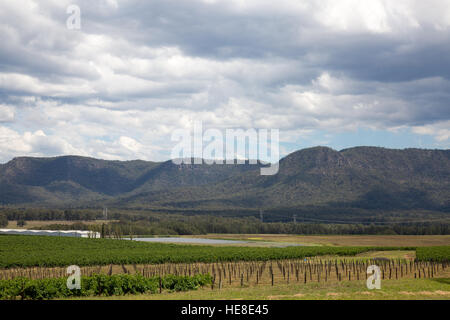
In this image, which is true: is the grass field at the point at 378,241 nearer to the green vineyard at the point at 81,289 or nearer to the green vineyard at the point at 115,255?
the green vineyard at the point at 115,255

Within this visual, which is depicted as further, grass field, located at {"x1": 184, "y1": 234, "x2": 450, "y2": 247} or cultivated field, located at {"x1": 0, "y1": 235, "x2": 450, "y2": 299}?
grass field, located at {"x1": 184, "y1": 234, "x2": 450, "y2": 247}

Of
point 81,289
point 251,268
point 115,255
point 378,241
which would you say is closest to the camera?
point 81,289

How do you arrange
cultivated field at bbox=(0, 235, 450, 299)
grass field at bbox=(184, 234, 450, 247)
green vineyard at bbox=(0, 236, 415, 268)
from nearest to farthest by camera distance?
cultivated field at bbox=(0, 235, 450, 299), green vineyard at bbox=(0, 236, 415, 268), grass field at bbox=(184, 234, 450, 247)

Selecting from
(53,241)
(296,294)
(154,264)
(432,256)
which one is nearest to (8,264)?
(154,264)

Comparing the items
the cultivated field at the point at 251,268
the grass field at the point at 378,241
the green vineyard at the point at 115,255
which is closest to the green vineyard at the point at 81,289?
the cultivated field at the point at 251,268

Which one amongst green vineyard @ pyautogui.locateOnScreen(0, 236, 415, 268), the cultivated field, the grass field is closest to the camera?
the cultivated field

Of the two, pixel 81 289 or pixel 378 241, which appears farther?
pixel 378 241

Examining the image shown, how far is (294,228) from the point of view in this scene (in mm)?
193625

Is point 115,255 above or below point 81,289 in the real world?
below

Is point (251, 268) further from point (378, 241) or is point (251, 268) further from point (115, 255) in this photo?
point (378, 241)

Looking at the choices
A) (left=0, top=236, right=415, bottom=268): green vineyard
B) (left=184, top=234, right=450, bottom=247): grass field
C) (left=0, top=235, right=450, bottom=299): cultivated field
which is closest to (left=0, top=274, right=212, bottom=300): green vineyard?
(left=0, top=235, right=450, bottom=299): cultivated field

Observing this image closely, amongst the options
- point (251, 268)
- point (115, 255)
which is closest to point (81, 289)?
point (251, 268)

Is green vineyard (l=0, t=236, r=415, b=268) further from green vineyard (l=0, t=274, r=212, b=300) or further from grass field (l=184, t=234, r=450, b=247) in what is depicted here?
green vineyard (l=0, t=274, r=212, b=300)
